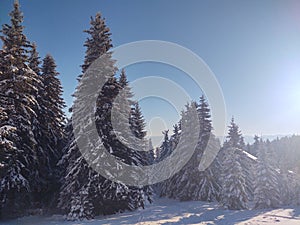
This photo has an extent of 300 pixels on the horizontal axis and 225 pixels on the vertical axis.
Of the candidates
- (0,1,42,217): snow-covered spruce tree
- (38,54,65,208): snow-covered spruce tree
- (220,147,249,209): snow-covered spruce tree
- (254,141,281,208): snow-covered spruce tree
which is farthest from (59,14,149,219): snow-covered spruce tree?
(254,141,281,208): snow-covered spruce tree

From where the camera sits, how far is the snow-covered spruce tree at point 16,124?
1631 cm

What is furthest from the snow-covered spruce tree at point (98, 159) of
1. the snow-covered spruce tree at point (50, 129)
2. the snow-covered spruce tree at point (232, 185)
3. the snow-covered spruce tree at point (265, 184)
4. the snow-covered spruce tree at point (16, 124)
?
the snow-covered spruce tree at point (265, 184)

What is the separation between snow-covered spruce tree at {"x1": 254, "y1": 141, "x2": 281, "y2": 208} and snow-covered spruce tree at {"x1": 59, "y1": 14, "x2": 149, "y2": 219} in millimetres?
15943

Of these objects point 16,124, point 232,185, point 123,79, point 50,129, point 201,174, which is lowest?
point 232,185

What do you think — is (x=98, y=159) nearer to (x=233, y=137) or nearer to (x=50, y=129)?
(x=50, y=129)

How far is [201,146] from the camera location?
33.3 metres

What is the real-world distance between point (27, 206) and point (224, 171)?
2026 cm

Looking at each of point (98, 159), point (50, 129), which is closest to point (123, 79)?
point (50, 129)

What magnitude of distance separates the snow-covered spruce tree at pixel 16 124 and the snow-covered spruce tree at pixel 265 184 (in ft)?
76.7

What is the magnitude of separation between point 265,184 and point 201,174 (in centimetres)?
747

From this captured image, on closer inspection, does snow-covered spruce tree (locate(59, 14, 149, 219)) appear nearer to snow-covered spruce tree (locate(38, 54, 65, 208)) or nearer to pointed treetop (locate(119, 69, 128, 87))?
snow-covered spruce tree (locate(38, 54, 65, 208))

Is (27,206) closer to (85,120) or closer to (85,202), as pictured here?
(85,202)

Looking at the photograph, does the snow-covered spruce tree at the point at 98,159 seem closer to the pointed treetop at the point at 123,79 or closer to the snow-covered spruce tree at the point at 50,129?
the snow-covered spruce tree at the point at 50,129

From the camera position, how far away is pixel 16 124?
17.4m
